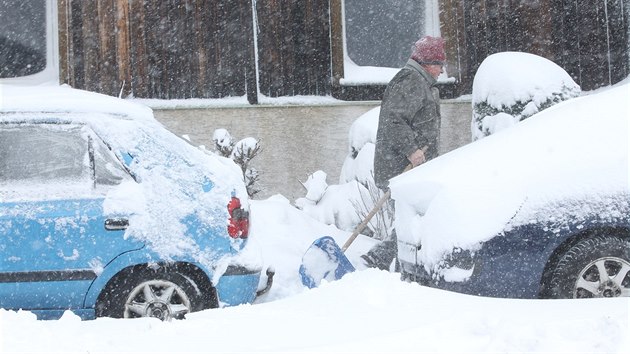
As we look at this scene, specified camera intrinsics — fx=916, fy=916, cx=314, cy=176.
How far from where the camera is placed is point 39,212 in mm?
5004

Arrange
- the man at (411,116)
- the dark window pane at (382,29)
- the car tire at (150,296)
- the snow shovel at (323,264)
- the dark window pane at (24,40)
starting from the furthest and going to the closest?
the dark window pane at (382,29) → the dark window pane at (24,40) → the man at (411,116) → the snow shovel at (323,264) → the car tire at (150,296)

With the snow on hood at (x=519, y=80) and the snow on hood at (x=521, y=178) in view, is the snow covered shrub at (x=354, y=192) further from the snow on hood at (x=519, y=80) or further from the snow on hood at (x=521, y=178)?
the snow on hood at (x=521, y=178)

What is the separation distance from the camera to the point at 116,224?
505cm

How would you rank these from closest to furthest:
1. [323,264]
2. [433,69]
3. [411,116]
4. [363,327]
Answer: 1. [363,327]
2. [323,264]
3. [411,116]
4. [433,69]

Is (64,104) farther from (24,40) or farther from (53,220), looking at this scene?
(24,40)

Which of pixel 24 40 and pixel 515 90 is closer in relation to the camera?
pixel 515 90

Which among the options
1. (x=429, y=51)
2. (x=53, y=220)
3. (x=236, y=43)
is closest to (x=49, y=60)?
(x=236, y=43)

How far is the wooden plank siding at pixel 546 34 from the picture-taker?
36.8 ft

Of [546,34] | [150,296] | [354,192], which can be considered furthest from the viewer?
[546,34]

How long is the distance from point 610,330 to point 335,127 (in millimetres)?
7371

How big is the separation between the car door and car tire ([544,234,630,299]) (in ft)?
7.65

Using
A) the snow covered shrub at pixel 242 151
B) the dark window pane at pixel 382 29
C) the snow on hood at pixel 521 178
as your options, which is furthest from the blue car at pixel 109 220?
the dark window pane at pixel 382 29

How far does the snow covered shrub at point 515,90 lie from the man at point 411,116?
1.76 m

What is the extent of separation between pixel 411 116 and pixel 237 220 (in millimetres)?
2163
